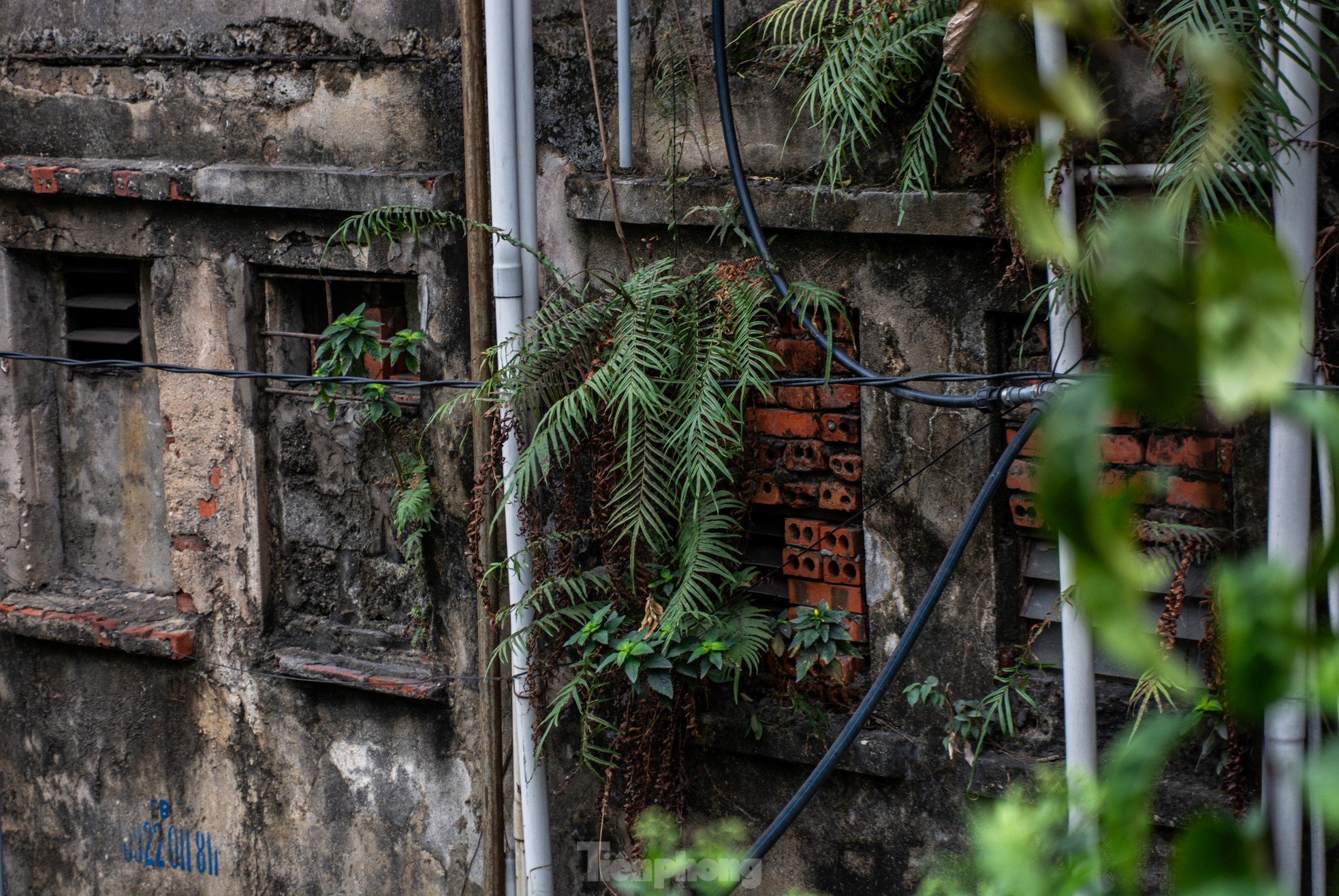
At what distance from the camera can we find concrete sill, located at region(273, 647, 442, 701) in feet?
14.6

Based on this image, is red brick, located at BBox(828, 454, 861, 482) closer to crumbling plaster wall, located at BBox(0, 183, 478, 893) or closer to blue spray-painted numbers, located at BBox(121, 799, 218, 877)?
crumbling plaster wall, located at BBox(0, 183, 478, 893)

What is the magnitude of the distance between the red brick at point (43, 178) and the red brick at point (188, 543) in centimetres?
142

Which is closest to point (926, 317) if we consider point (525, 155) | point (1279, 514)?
point (1279, 514)

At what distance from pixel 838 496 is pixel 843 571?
23cm

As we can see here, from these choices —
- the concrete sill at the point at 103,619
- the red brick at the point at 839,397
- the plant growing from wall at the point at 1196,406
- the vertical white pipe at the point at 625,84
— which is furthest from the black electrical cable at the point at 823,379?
the plant growing from wall at the point at 1196,406

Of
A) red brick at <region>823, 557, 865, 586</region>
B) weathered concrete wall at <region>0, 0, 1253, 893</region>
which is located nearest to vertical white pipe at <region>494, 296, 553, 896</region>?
weathered concrete wall at <region>0, 0, 1253, 893</region>

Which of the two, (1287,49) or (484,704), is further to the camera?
(484,704)

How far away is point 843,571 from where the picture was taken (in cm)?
375

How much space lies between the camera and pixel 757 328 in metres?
3.63

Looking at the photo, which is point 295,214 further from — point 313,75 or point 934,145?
point 934,145

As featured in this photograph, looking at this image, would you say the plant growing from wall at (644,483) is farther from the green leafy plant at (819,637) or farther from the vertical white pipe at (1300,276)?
the vertical white pipe at (1300,276)

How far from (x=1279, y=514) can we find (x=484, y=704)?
2.56m

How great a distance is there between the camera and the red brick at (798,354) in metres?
3.72

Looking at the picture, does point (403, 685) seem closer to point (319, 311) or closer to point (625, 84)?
point (319, 311)
